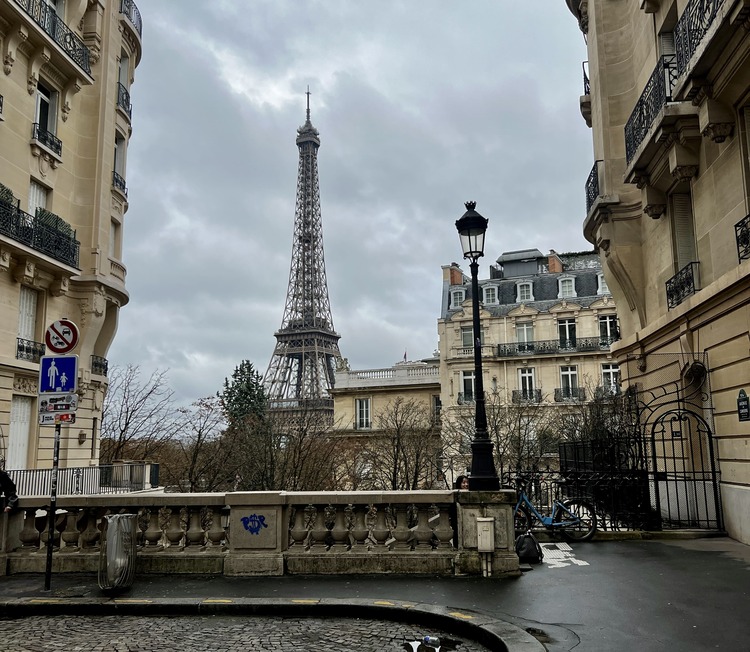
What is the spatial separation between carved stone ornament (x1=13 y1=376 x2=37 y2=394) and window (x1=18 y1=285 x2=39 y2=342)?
138 centimetres

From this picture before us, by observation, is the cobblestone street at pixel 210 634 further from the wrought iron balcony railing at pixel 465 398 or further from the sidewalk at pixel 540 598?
the wrought iron balcony railing at pixel 465 398

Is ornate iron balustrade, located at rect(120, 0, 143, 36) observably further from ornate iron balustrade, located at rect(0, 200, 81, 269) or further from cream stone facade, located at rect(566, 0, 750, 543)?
cream stone facade, located at rect(566, 0, 750, 543)

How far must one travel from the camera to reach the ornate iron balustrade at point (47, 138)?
2211 centimetres

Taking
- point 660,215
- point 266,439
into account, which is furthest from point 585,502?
point 266,439

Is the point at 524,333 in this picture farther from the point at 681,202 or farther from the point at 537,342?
the point at 681,202

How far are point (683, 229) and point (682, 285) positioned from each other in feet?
5.37

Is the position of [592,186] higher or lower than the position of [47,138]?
lower

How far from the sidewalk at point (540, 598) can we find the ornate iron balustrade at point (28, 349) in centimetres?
1318

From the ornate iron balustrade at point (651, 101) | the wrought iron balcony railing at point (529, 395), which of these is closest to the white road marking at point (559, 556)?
the ornate iron balustrade at point (651, 101)

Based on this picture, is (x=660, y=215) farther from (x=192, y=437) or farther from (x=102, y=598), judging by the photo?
(x=192, y=437)

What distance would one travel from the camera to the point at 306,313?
3556 inches

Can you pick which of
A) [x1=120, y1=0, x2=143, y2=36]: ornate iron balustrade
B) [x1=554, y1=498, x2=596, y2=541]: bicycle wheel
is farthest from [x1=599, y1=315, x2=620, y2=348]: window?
[x1=554, y1=498, x2=596, y2=541]: bicycle wheel

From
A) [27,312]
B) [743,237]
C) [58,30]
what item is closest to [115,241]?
[27,312]

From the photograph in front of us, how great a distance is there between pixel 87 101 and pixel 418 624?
23987 millimetres
